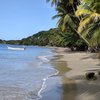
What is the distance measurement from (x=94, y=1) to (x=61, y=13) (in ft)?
80.6

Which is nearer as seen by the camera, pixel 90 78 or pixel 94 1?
pixel 90 78

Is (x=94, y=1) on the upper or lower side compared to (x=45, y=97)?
upper

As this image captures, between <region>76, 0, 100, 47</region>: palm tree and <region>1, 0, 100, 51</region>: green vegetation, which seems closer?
<region>76, 0, 100, 47</region>: palm tree

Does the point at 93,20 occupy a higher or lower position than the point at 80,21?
higher

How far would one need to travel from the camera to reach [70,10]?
1657 inches

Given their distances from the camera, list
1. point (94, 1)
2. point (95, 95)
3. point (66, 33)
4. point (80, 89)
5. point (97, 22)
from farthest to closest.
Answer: point (66, 33) < point (97, 22) < point (94, 1) < point (80, 89) < point (95, 95)

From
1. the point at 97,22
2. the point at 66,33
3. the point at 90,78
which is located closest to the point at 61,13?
the point at 66,33

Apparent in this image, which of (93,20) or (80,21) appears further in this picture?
(80,21)

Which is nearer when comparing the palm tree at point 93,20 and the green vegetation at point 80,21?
the palm tree at point 93,20

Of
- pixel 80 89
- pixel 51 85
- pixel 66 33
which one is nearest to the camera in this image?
pixel 80 89

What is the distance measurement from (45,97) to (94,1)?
8.26 meters

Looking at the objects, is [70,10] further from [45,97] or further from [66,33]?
[45,97]

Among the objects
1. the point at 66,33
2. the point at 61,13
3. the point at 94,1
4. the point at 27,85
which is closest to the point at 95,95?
the point at 27,85

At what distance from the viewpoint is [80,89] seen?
40.1 feet
